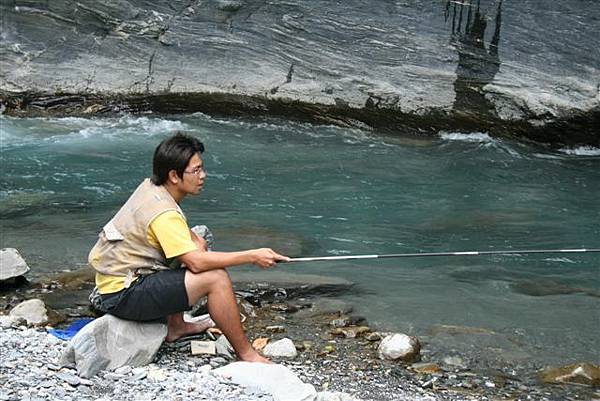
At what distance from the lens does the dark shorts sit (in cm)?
507

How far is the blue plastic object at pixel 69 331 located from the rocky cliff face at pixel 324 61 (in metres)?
10.1

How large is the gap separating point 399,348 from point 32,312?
285 cm

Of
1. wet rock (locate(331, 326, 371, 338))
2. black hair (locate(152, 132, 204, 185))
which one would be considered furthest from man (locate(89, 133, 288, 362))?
wet rock (locate(331, 326, 371, 338))

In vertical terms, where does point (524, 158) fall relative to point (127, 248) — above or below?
below

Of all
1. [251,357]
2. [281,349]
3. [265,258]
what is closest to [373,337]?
[281,349]

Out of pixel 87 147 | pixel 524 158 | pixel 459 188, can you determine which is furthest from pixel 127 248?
pixel 524 158

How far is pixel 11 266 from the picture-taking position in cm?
748

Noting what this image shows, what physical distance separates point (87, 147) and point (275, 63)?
4.44 metres

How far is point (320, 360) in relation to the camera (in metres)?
6.11

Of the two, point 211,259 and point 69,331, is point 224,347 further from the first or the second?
point 69,331

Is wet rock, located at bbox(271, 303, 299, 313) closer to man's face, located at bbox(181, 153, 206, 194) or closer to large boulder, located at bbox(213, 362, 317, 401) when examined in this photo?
large boulder, located at bbox(213, 362, 317, 401)

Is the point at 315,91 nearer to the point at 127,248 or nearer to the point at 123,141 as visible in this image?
the point at 123,141

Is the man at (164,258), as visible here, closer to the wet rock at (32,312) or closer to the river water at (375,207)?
the wet rock at (32,312)

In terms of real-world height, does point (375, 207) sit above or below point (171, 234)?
below
